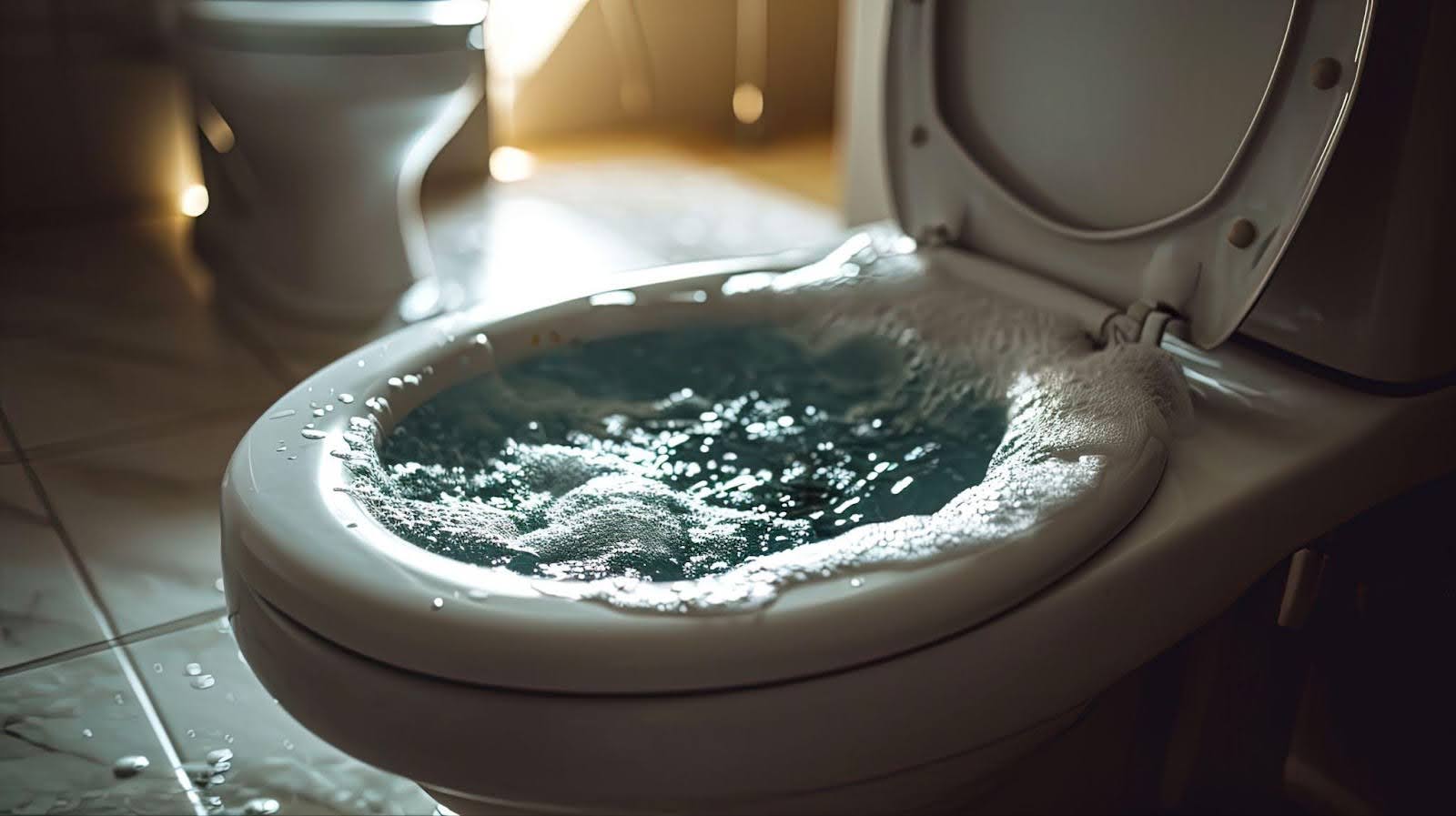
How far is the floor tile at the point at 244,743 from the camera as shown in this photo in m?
0.99

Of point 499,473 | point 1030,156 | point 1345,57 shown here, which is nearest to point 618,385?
point 499,473

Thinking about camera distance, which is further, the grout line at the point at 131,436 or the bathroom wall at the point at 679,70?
the bathroom wall at the point at 679,70

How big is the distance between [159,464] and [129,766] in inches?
21.3

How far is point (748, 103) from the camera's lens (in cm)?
314

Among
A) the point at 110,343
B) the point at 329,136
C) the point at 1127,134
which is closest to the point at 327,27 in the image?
the point at 329,136

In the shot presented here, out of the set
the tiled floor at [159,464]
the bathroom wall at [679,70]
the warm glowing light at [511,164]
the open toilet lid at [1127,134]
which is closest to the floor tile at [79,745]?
the tiled floor at [159,464]

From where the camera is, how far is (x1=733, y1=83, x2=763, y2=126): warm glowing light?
10.3 feet

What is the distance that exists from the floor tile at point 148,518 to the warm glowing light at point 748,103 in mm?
1863

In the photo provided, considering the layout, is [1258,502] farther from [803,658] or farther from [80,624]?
[80,624]

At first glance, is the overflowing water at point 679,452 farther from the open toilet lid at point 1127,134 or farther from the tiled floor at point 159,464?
the tiled floor at point 159,464

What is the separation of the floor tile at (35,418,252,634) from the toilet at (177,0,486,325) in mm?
404

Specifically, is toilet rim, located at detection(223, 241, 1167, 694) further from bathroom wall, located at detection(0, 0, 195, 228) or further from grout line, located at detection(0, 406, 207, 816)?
bathroom wall, located at detection(0, 0, 195, 228)

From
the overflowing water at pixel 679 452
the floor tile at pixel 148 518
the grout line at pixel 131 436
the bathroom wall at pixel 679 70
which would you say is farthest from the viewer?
the bathroom wall at pixel 679 70

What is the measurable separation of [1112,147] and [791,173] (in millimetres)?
1928
